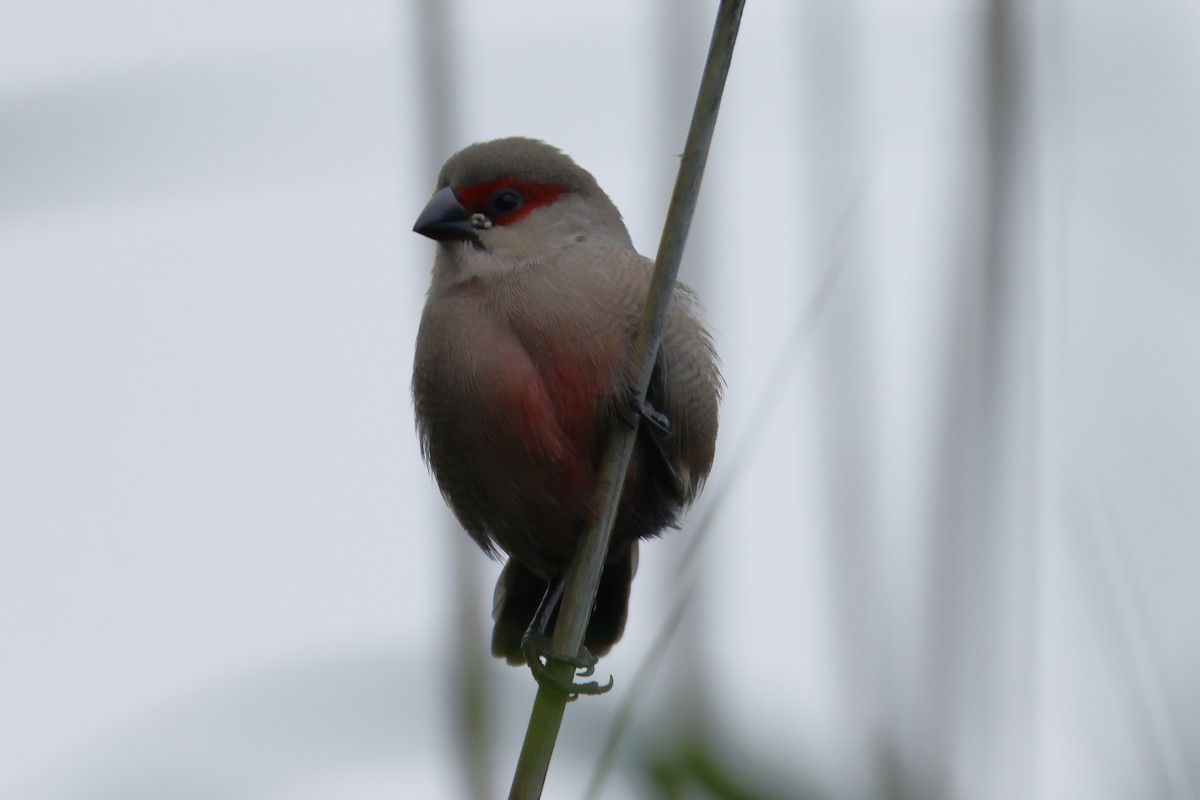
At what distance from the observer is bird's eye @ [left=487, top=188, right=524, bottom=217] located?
2.82m

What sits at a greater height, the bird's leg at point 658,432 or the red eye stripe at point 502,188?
the red eye stripe at point 502,188

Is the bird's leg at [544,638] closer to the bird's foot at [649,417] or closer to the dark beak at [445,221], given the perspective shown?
the bird's foot at [649,417]

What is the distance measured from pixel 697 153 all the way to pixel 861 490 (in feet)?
1.88

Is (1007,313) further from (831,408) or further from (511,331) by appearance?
(511,331)

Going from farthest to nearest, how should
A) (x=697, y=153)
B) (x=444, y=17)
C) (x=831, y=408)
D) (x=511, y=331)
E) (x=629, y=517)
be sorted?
(x=629, y=517)
(x=511, y=331)
(x=444, y=17)
(x=831, y=408)
(x=697, y=153)

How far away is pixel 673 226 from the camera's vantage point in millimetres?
1719

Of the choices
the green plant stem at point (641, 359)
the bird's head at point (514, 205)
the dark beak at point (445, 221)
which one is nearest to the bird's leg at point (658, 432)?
the green plant stem at point (641, 359)

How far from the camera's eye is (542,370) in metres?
2.44

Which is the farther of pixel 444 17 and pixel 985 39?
pixel 444 17

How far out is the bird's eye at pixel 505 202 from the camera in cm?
282

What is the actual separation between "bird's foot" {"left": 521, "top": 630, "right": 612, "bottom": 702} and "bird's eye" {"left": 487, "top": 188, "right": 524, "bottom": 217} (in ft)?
3.09

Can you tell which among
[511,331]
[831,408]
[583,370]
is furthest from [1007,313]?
[511,331]

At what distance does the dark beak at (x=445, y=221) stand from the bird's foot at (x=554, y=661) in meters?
0.89

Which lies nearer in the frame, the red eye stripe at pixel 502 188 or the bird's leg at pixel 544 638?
the bird's leg at pixel 544 638
